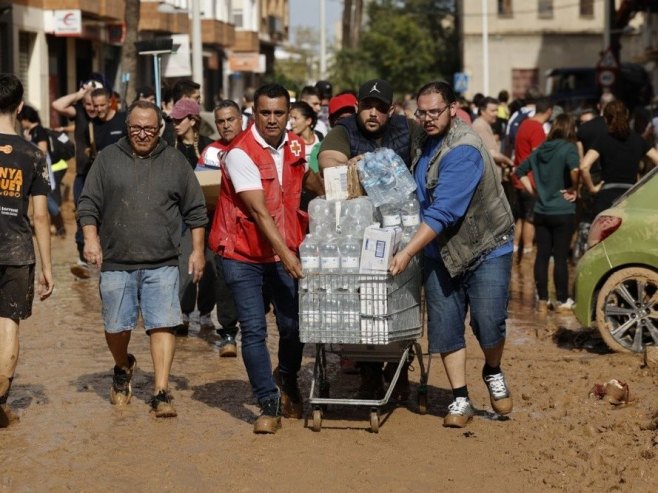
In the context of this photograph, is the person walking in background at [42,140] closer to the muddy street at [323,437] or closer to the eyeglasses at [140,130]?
the muddy street at [323,437]

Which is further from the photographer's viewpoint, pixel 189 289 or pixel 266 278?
pixel 189 289

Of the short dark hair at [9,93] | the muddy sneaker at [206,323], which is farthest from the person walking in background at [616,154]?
the short dark hair at [9,93]

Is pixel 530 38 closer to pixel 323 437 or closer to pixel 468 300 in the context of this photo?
pixel 468 300

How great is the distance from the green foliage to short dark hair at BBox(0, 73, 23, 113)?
48996 mm

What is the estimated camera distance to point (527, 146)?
657 inches

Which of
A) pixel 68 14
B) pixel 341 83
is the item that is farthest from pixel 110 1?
pixel 341 83

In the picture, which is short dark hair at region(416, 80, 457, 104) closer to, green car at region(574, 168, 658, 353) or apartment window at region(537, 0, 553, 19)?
green car at region(574, 168, 658, 353)

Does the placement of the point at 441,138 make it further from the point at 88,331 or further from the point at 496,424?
the point at 88,331

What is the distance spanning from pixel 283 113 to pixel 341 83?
50.8m

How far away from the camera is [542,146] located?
45.4 feet

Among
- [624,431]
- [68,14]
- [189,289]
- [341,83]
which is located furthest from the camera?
[341,83]

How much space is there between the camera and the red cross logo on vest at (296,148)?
8391mm

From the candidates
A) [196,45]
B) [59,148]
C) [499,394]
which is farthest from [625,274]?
[196,45]

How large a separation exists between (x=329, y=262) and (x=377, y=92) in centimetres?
118
